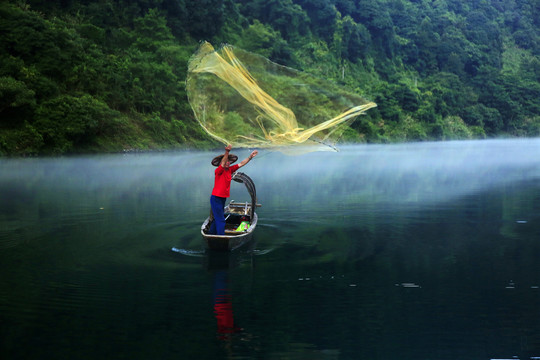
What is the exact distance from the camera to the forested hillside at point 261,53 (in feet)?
162

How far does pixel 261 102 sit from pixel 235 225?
11.4ft

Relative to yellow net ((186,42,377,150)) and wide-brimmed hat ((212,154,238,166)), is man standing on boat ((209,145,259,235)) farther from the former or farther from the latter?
yellow net ((186,42,377,150))

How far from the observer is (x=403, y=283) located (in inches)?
440

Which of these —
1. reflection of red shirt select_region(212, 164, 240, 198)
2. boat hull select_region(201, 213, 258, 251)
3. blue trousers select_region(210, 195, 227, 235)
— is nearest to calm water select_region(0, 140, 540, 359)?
boat hull select_region(201, 213, 258, 251)

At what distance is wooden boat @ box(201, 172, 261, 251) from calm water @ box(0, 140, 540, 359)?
0.32 meters

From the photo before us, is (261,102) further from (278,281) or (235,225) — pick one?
(278,281)

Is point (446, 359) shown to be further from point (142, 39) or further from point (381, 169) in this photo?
point (142, 39)

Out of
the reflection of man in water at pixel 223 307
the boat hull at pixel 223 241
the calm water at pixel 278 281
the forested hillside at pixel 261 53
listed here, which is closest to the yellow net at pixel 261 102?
the boat hull at pixel 223 241

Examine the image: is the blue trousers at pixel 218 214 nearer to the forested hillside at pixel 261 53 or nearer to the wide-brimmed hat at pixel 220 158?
the wide-brimmed hat at pixel 220 158

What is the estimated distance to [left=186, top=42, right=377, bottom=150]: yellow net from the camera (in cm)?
1486

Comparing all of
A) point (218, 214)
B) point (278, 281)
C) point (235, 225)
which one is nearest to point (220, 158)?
point (218, 214)

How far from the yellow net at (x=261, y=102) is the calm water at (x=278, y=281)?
8.79 feet

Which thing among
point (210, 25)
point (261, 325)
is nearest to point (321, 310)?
point (261, 325)

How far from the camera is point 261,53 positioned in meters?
82.3
